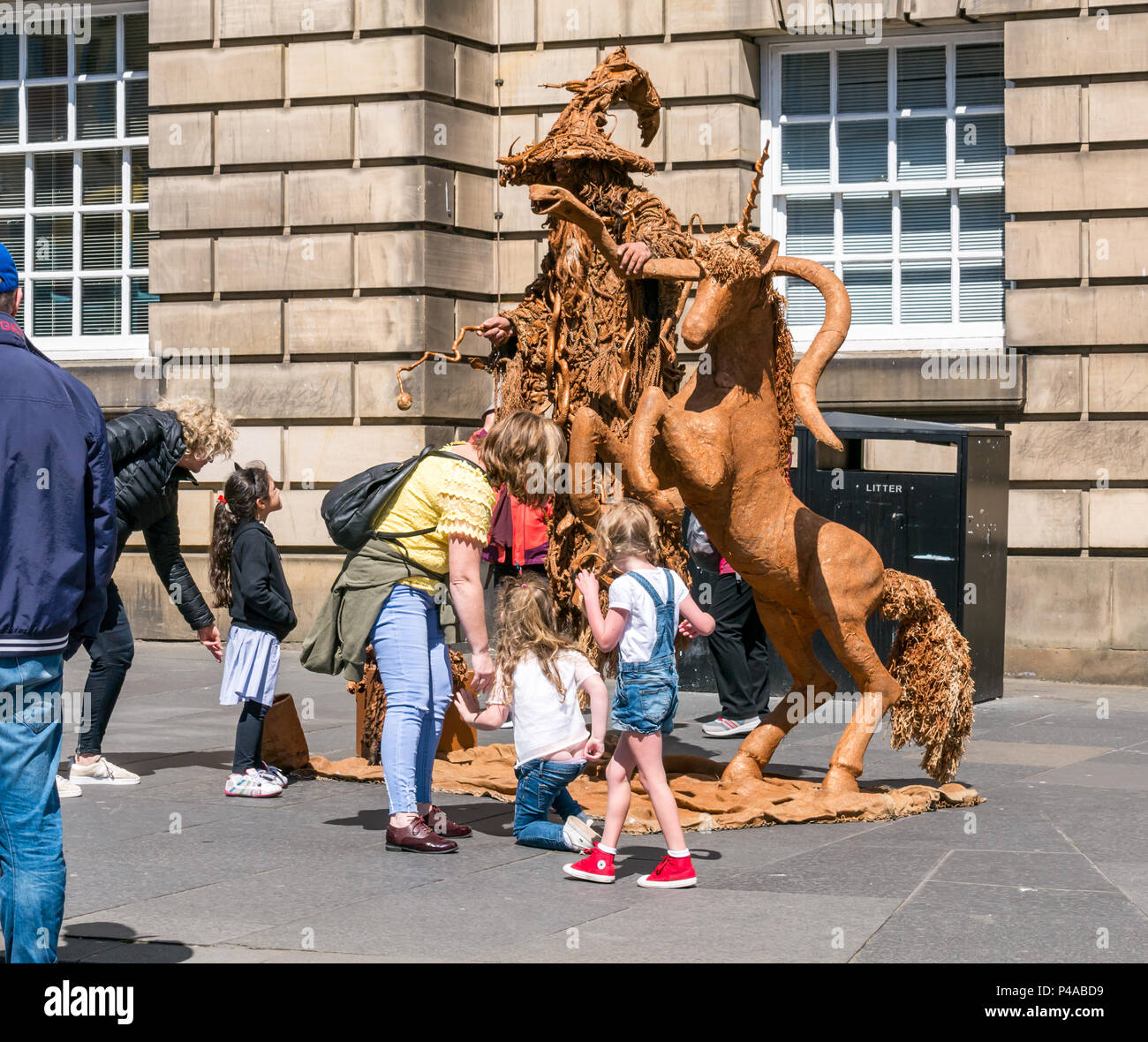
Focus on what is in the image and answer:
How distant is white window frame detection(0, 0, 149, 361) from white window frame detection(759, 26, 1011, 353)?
18.5 ft

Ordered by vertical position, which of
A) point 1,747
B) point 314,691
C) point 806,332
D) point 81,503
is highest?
point 806,332

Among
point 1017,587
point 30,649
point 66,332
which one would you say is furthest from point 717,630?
point 66,332

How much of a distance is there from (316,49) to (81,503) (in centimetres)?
998

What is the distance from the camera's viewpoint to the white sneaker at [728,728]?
32.8ft

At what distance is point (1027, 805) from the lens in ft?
25.5

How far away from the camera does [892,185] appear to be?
13844mm

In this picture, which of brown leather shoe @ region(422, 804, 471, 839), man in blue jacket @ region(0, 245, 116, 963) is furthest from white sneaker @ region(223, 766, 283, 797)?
man in blue jacket @ region(0, 245, 116, 963)

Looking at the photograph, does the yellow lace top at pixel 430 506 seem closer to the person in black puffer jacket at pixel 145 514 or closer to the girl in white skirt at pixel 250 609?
the girl in white skirt at pixel 250 609

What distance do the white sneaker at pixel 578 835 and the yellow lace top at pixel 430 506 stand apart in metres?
1.12

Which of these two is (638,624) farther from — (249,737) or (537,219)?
(537,219)

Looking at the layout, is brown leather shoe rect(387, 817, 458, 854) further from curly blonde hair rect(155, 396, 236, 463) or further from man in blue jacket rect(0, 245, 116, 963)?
curly blonde hair rect(155, 396, 236, 463)

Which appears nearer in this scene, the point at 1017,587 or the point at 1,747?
the point at 1,747

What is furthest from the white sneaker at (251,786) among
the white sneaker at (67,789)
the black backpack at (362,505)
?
the black backpack at (362,505)

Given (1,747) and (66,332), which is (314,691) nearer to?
(66,332)
